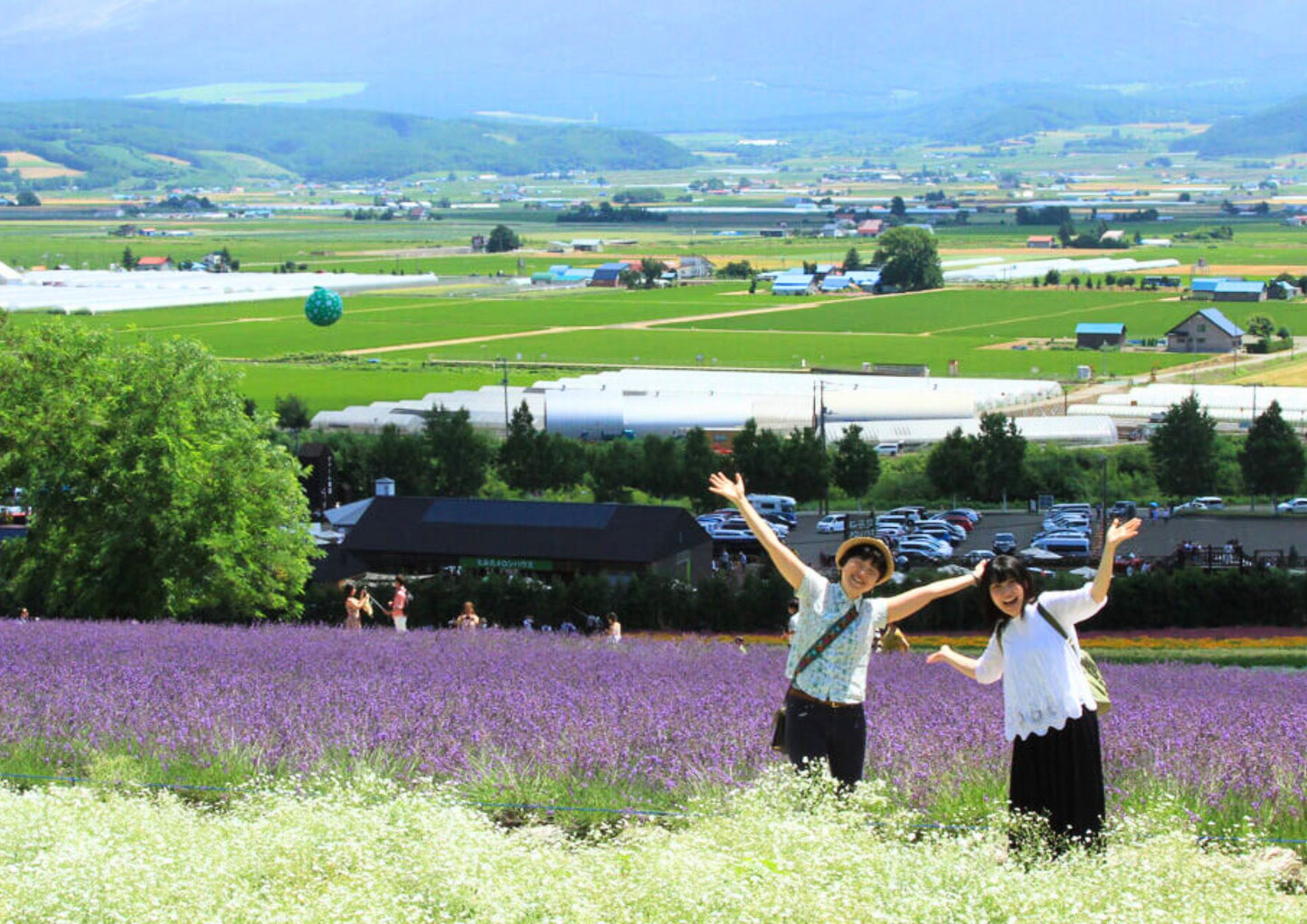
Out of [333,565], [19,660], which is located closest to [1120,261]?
[333,565]

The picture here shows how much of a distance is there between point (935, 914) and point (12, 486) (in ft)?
77.8

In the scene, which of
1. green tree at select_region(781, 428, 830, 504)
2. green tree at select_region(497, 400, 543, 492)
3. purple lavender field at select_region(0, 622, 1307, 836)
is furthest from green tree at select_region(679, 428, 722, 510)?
purple lavender field at select_region(0, 622, 1307, 836)

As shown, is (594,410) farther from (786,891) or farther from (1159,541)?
(786,891)

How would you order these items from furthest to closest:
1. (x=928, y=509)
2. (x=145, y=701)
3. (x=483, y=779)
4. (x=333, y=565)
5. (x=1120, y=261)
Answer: (x=1120, y=261)
(x=928, y=509)
(x=333, y=565)
(x=145, y=701)
(x=483, y=779)

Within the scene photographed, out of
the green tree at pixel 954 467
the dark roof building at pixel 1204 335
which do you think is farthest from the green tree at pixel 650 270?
the green tree at pixel 954 467

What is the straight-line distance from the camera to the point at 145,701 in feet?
31.8

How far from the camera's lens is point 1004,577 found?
22.4 feet

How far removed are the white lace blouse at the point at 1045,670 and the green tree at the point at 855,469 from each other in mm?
45665

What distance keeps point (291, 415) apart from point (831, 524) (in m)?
25.5

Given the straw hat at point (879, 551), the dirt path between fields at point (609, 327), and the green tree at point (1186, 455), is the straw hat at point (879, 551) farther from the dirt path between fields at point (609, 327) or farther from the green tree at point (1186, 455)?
the dirt path between fields at point (609, 327)

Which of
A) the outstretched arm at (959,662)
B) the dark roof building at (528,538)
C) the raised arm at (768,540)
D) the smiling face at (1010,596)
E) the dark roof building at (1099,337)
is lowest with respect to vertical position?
the dark roof building at (1099,337)

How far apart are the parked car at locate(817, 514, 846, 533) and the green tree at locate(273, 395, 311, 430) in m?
22.9

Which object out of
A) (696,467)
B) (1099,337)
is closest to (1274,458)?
(696,467)

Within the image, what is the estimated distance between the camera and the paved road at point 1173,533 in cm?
4119
